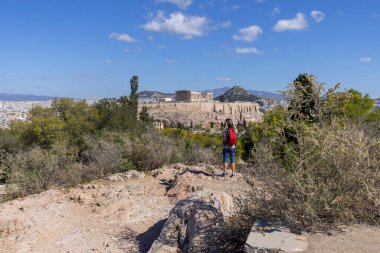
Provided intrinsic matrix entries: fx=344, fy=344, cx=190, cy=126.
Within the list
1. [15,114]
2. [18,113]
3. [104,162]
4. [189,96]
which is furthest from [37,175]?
[189,96]

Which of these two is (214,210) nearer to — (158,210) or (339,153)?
(339,153)

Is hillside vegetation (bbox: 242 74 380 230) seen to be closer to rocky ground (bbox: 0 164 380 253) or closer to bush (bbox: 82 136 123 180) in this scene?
rocky ground (bbox: 0 164 380 253)

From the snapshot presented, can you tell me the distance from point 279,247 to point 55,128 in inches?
633

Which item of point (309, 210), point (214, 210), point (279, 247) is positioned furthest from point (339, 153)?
point (214, 210)

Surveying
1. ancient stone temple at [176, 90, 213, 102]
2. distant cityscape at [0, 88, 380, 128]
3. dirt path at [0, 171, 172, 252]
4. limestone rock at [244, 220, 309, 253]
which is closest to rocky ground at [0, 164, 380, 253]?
dirt path at [0, 171, 172, 252]

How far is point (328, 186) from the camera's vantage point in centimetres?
364

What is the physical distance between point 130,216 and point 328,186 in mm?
4676

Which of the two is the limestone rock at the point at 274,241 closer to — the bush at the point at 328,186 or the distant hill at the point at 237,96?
the bush at the point at 328,186

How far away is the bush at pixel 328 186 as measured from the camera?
3.58 m

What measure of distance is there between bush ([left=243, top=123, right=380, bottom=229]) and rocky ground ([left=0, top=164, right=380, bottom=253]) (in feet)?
0.70

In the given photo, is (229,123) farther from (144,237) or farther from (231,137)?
(144,237)

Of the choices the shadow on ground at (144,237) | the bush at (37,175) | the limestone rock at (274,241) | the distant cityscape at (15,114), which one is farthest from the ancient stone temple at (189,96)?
the limestone rock at (274,241)

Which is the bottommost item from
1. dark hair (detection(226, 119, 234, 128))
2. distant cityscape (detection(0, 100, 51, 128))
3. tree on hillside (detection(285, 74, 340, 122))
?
distant cityscape (detection(0, 100, 51, 128))

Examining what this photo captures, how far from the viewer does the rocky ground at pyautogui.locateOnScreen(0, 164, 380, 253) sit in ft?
15.9
